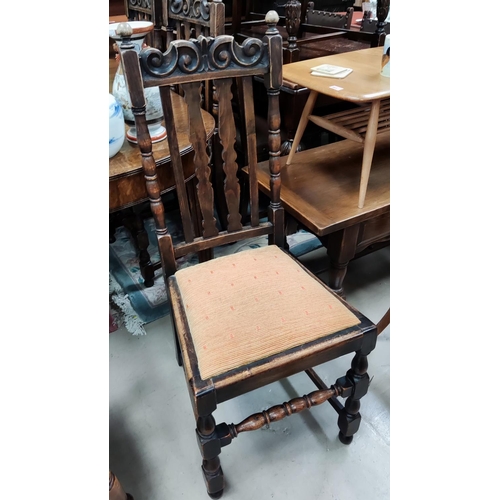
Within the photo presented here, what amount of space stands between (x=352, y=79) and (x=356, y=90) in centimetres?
15

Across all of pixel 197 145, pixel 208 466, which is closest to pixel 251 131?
pixel 197 145

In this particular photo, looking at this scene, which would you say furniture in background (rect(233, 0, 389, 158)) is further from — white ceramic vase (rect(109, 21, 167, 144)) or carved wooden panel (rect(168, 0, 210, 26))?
white ceramic vase (rect(109, 21, 167, 144))

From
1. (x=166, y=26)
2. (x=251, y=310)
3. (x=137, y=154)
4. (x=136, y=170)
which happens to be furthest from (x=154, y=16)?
(x=251, y=310)

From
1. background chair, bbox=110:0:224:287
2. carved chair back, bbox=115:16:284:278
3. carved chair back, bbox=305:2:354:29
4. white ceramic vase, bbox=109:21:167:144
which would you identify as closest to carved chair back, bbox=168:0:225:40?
background chair, bbox=110:0:224:287

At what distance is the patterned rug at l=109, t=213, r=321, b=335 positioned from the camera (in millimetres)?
1816

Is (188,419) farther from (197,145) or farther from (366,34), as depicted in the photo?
(366,34)

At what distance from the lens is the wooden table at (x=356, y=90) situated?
1.29 metres

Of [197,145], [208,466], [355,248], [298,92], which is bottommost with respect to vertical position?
[208,466]

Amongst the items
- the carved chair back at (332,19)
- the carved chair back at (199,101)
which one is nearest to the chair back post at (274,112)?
the carved chair back at (199,101)

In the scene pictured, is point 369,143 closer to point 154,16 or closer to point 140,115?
point 140,115

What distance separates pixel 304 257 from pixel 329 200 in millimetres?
717

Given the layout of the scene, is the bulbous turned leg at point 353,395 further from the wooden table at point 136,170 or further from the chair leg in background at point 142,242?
the chair leg in background at point 142,242

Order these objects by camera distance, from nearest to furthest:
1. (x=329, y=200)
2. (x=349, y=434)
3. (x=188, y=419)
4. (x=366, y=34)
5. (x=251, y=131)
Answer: (x=251, y=131) → (x=349, y=434) → (x=188, y=419) → (x=329, y=200) → (x=366, y=34)

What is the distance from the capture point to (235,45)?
105 centimetres
